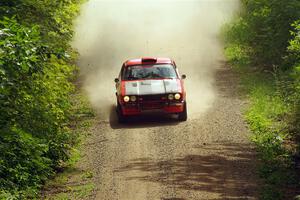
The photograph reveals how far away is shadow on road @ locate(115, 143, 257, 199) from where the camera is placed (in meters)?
12.5

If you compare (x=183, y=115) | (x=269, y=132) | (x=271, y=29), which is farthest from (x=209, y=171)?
(x=271, y=29)

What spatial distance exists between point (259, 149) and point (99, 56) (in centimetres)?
1905

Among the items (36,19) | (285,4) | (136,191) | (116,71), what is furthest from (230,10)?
(136,191)

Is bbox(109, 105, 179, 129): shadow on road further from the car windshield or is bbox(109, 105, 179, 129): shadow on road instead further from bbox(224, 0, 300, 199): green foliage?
bbox(224, 0, 300, 199): green foliage

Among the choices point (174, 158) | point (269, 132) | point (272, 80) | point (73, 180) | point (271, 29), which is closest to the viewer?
point (73, 180)

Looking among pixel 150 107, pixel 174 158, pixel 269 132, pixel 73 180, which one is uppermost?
pixel 150 107

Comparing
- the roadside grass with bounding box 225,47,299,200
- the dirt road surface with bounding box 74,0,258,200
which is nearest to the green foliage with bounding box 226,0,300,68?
the roadside grass with bounding box 225,47,299,200

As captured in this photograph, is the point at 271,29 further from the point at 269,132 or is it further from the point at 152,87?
the point at 269,132

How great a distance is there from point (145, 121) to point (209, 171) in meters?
5.42

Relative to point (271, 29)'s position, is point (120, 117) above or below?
below

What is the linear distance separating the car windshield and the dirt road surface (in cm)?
143

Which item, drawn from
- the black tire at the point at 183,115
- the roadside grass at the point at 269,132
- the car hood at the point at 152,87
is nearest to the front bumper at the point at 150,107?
the car hood at the point at 152,87

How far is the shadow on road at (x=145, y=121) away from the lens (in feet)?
59.9

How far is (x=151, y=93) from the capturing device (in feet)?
58.4
